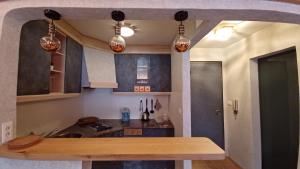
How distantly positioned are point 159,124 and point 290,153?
69.0 inches

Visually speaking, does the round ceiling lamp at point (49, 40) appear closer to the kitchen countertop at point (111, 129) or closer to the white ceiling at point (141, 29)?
the white ceiling at point (141, 29)

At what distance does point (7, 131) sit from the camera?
1138 millimetres

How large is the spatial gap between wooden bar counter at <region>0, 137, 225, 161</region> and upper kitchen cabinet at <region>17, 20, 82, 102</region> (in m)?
0.57

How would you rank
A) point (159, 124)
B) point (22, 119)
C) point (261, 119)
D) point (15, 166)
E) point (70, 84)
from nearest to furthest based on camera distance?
point (15, 166) → point (22, 119) → point (70, 84) → point (261, 119) → point (159, 124)

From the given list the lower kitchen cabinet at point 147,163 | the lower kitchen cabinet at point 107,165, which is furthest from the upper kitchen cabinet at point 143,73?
the lower kitchen cabinet at point 107,165

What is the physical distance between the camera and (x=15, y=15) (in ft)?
3.79

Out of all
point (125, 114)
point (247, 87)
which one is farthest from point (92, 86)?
point (247, 87)

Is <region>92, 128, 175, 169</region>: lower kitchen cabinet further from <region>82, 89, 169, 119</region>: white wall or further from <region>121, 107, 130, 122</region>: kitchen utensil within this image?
<region>82, 89, 169, 119</region>: white wall

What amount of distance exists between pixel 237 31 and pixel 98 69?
2220 millimetres

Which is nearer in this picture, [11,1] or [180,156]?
[180,156]

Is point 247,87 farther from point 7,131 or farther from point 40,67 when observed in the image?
point 7,131

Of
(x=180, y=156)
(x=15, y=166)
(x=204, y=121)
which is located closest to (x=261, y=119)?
(x=204, y=121)

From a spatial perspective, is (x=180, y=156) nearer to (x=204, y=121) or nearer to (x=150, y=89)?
(x=150, y=89)

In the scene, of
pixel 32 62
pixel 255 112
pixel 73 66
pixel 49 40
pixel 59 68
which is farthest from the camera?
pixel 255 112
